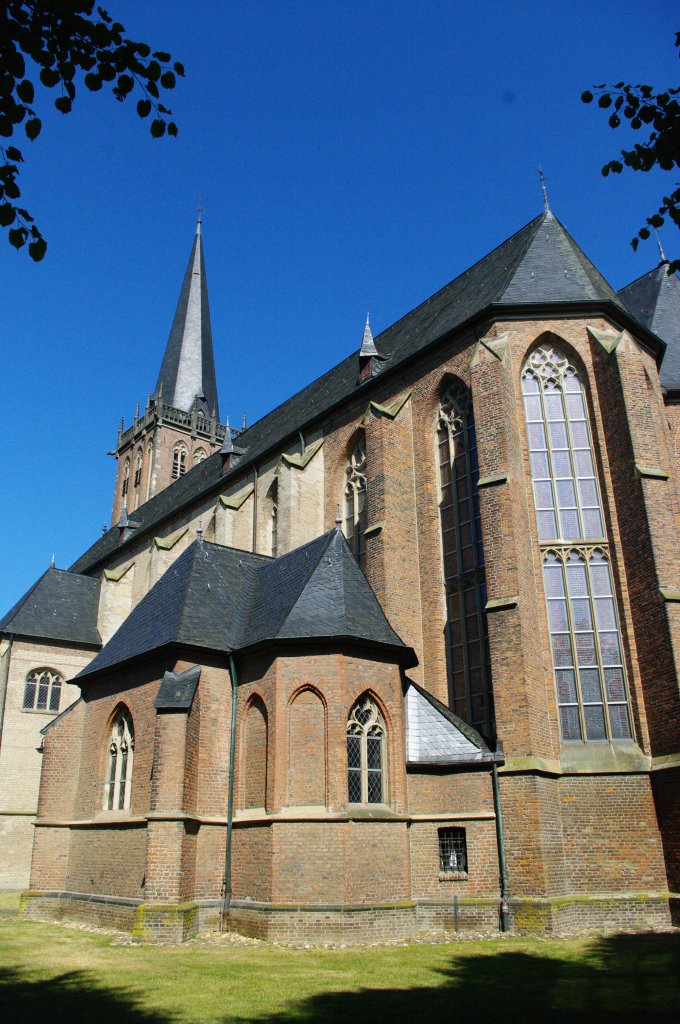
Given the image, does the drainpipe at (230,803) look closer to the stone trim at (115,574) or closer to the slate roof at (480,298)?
the slate roof at (480,298)

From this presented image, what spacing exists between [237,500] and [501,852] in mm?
16975

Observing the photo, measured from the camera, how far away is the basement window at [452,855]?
51.1ft

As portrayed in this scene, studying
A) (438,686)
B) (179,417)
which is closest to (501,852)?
(438,686)

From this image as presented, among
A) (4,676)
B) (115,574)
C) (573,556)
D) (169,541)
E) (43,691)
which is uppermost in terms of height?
(169,541)

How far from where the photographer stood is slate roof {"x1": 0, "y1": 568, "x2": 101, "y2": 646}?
104 ft

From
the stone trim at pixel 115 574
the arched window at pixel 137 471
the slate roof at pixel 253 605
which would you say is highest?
the arched window at pixel 137 471

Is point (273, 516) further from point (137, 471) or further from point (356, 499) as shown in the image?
point (137, 471)

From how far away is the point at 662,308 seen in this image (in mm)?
25188

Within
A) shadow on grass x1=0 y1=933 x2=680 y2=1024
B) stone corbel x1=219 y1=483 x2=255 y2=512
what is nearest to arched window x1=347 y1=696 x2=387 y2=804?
shadow on grass x1=0 y1=933 x2=680 y2=1024

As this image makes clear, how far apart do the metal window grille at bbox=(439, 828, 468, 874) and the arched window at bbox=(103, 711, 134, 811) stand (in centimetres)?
634

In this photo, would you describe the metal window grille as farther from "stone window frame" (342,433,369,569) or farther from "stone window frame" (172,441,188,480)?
"stone window frame" (172,441,188,480)

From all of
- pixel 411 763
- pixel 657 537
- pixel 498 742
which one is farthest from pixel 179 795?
pixel 657 537

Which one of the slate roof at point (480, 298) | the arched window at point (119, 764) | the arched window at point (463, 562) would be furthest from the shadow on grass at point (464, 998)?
the slate roof at point (480, 298)

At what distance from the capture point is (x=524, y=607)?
16.8 meters
